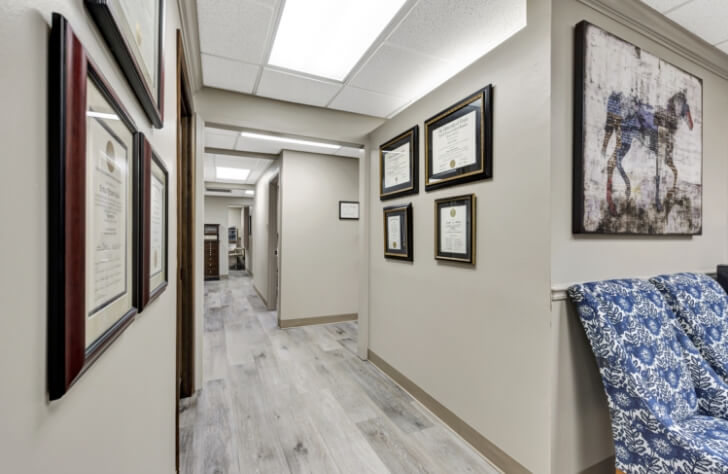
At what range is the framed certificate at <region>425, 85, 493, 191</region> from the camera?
142cm

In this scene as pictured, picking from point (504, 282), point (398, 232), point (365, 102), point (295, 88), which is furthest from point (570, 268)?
point (295, 88)

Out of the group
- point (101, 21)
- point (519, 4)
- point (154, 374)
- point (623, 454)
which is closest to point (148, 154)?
point (101, 21)

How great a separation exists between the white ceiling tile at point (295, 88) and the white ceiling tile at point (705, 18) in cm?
162

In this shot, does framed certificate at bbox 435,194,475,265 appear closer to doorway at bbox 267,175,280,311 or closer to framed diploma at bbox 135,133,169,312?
framed diploma at bbox 135,133,169,312

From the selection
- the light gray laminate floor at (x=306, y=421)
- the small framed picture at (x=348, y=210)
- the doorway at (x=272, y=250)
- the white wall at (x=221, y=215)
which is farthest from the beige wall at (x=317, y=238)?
the white wall at (x=221, y=215)

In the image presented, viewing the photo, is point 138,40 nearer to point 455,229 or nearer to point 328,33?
point 328,33

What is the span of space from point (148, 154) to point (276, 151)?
3.00 metres

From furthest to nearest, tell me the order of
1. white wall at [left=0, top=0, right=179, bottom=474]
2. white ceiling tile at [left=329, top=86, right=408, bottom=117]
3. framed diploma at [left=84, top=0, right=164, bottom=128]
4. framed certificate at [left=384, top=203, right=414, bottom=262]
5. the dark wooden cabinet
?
the dark wooden cabinet → white ceiling tile at [left=329, top=86, right=408, bottom=117] → framed certificate at [left=384, top=203, right=414, bottom=262] → framed diploma at [left=84, top=0, right=164, bottom=128] → white wall at [left=0, top=0, right=179, bottom=474]

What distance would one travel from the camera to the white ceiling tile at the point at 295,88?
1905 mm

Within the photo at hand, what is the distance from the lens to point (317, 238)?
3.52 metres

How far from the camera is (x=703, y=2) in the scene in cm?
132

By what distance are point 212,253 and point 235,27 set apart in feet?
19.3

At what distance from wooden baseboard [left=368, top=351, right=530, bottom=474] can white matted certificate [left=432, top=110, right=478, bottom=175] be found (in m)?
1.22

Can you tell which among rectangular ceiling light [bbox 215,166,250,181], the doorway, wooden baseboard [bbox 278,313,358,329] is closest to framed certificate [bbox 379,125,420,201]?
wooden baseboard [bbox 278,313,358,329]
